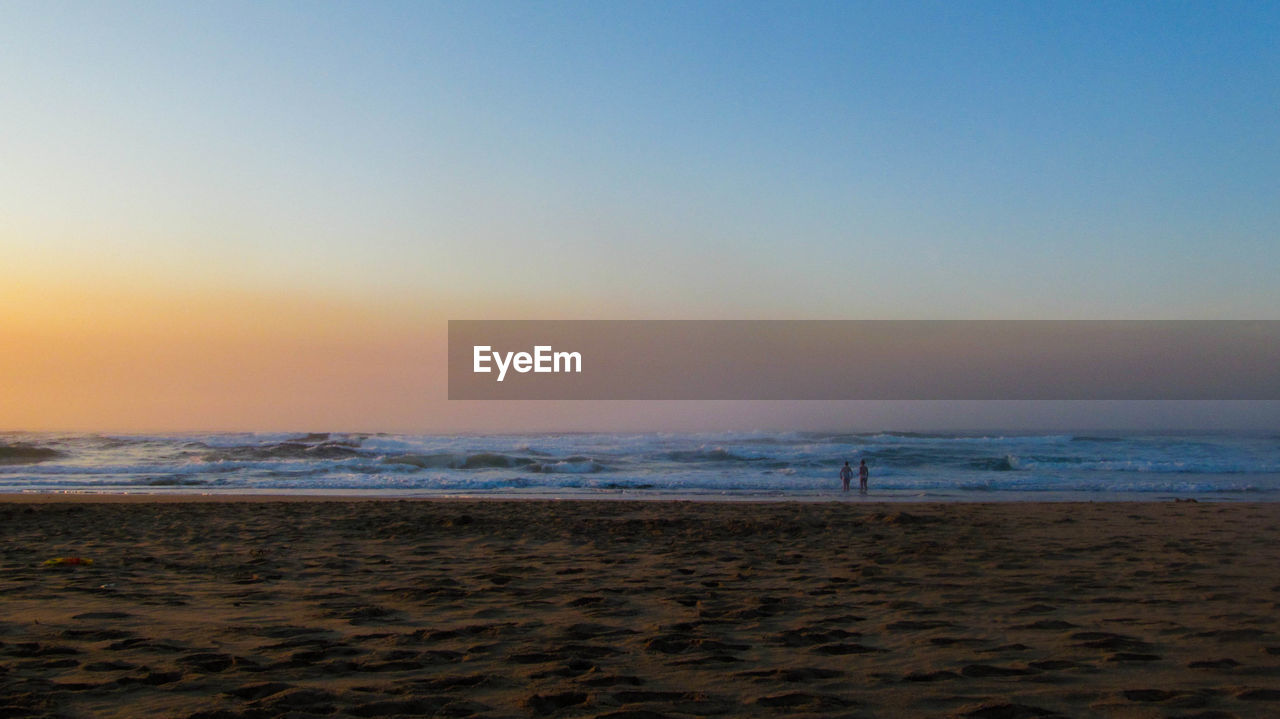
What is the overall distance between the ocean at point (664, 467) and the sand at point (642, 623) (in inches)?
419

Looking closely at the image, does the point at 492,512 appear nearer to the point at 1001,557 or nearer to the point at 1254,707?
the point at 1001,557

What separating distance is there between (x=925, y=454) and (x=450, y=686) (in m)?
37.0

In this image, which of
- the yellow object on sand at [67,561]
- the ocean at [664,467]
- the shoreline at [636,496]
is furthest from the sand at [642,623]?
the ocean at [664,467]

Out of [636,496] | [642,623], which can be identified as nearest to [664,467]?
[636,496]

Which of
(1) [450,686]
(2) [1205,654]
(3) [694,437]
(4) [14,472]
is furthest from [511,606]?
(3) [694,437]

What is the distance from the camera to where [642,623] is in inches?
212

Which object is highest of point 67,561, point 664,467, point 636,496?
point 67,561

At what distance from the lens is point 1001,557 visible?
846cm

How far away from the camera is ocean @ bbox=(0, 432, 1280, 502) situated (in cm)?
2205

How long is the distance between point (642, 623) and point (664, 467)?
91.8 ft

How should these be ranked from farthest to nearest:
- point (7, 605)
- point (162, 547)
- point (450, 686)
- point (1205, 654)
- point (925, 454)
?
point (925, 454) → point (162, 547) → point (7, 605) → point (1205, 654) → point (450, 686)

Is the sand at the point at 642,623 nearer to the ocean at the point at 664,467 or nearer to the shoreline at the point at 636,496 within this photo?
the shoreline at the point at 636,496

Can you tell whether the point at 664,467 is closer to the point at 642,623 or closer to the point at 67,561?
the point at 67,561

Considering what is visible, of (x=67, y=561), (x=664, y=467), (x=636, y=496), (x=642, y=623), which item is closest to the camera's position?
(x=642, y=623)
